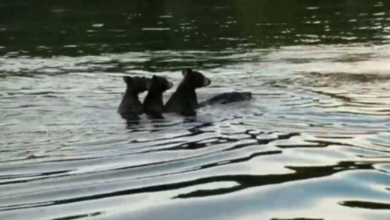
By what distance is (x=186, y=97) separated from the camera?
46.4 feet

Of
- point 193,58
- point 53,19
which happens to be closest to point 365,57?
point 193,58

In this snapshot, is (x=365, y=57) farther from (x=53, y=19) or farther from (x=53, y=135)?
(x=53, y=19)

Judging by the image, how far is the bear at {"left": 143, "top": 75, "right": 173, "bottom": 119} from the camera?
13.5 metres

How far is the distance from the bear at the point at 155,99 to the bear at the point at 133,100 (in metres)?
0.14

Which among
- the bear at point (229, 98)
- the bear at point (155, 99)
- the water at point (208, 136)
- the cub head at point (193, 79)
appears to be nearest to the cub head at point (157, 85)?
the bear at point (155, 99)

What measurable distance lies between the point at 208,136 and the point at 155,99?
3150 mm

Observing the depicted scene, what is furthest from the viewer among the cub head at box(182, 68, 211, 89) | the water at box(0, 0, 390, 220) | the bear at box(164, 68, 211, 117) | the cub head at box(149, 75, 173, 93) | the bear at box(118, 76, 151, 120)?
the cub head at box(182, 68, 211, 89)

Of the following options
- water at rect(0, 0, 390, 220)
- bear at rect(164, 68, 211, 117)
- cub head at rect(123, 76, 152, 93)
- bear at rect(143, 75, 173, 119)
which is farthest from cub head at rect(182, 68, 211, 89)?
water at rect(0, 0, 390, 220)

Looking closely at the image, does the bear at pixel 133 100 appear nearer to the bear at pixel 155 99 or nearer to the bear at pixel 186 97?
the bear at pixel 155 99

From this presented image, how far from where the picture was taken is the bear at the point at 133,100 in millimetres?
13352

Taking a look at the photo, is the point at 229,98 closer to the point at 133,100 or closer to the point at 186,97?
the point at 186,97

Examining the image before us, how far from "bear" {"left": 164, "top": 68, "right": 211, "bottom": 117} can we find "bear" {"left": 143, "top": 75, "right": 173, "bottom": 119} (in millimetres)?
167

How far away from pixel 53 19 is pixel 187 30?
11.2 metres

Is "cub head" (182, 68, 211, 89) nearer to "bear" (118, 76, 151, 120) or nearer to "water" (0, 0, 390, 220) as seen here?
"bear" (118, 76, 151, 120)
